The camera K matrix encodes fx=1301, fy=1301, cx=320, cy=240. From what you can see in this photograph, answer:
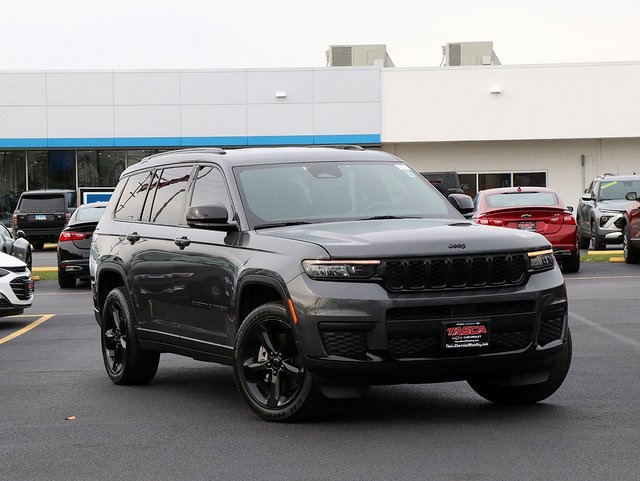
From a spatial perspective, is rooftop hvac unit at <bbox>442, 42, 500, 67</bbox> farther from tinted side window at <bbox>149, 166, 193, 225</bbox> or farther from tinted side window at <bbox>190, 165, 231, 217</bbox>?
tinted side window at <bbox>190, 165, 231, 217</bbox>

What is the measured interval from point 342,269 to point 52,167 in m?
44.2

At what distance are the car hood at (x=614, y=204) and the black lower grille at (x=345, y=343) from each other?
836 inches

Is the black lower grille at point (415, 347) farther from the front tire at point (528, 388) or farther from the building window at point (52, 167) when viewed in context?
the building window at point (52, 167)

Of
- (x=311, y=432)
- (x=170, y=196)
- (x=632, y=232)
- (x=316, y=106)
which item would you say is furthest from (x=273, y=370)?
(x=316, y=106)

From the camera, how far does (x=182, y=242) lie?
9.46 metres

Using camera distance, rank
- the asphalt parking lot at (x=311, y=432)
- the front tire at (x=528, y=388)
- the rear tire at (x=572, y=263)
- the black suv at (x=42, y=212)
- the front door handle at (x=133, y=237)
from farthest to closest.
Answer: the black suv at (x=42, y=212)
the rear tire at (x=572, y=263)
the front door handle at (x=133, y=237)
the front tire at (x=528, y=388)
the asphalt parking lot at (x=311, y=432)

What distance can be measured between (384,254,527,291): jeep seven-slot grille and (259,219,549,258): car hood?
48 millimetres

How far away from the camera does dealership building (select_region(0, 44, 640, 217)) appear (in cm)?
4972

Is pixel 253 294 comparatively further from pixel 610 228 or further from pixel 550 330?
pixel 610 228

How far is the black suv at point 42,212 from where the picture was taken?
127ft

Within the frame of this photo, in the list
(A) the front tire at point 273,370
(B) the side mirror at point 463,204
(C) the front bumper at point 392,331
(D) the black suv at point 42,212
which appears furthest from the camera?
(D) the black suv at point 42,212

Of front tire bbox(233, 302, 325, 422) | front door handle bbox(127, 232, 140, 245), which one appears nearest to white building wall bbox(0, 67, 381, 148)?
front door handle bbox(127, 232, 140, 245)

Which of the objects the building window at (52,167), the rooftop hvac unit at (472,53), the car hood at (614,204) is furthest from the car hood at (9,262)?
the rooftop hvac unit at (472,53)

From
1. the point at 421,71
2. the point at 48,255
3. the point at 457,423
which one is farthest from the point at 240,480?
the point at 421,71
